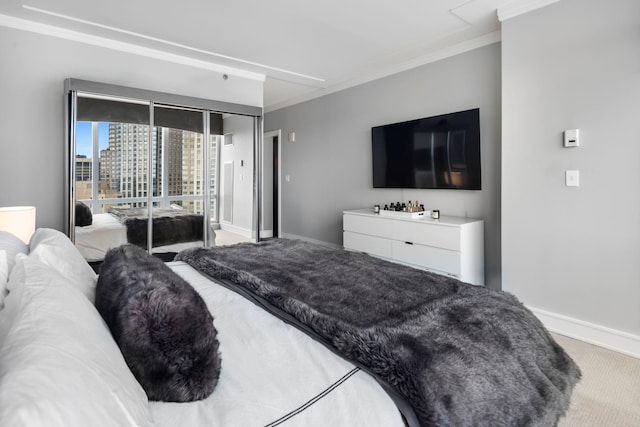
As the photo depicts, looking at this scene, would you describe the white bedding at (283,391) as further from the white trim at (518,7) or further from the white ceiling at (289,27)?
the white trim at (518,7)

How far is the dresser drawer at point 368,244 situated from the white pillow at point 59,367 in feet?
10.6

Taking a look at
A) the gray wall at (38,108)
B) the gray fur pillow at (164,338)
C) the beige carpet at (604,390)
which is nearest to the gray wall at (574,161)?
the beige carpet at (604,390)

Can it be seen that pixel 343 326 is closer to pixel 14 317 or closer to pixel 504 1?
pixel 14 317

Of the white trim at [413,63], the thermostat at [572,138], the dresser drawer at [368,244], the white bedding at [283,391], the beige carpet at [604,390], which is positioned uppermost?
the white trim at [413,63]

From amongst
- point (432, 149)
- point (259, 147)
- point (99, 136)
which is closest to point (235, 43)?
point (259, 147)

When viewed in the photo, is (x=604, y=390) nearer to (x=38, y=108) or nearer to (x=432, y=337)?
(x=432, y=337)

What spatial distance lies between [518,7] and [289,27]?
6.57ft

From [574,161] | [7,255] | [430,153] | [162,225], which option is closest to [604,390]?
[574,161]

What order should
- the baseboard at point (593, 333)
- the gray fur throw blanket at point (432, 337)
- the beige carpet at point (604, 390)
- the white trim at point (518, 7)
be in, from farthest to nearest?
the white trim at point (518, 7) < the baseboard at point (593, 333) < the beige carpet at point (604, 390) < the gray fur throw blanket at point (432, 337)

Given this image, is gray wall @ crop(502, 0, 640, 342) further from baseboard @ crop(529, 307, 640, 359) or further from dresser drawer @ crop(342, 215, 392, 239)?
dresser drawer @ crop(342, 215, 392, 239)

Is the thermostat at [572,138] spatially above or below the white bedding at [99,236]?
above

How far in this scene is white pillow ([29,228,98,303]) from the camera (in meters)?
1.23

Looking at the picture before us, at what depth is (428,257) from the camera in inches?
135

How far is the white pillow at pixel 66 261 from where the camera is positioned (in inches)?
48.3
